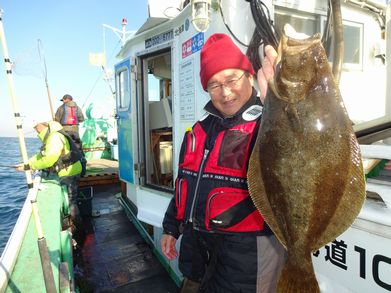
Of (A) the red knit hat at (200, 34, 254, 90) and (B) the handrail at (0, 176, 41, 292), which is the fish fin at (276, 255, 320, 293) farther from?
(B) the handrail at (0, 176, 41, 292)

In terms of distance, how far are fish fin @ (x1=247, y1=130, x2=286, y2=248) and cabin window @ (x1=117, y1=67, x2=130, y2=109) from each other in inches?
166

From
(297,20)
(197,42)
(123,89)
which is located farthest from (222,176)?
(123,89)

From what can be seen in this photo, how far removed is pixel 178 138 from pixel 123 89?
6.68 feet

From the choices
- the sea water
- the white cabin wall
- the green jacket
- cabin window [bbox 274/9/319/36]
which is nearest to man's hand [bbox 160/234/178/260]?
cabin window [bbox 274/9/319/36]

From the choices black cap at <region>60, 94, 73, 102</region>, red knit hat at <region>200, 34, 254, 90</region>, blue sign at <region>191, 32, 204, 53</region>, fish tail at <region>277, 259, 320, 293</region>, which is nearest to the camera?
fish tail at <region>277, 259, 320, 293</region>

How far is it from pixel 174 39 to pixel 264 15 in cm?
148

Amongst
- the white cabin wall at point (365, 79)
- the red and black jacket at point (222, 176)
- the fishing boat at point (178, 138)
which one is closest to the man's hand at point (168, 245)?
the red and black jacket at point (222, 176)

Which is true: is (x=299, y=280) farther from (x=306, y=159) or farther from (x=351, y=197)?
(x=306, y=159)

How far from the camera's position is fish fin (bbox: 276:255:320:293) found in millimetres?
1424

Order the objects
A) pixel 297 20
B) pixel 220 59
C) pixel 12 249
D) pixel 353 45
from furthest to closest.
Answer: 1. pixel 353 45
2. pixel 297 20
3. pixel 12 249
4. pixel 220 59

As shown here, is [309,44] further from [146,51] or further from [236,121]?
[146,51]

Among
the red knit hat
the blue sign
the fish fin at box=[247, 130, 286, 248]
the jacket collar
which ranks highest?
the blue sign

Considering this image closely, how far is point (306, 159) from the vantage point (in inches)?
54.3

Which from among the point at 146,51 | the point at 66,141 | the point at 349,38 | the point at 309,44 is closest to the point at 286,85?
the point at 309,44
